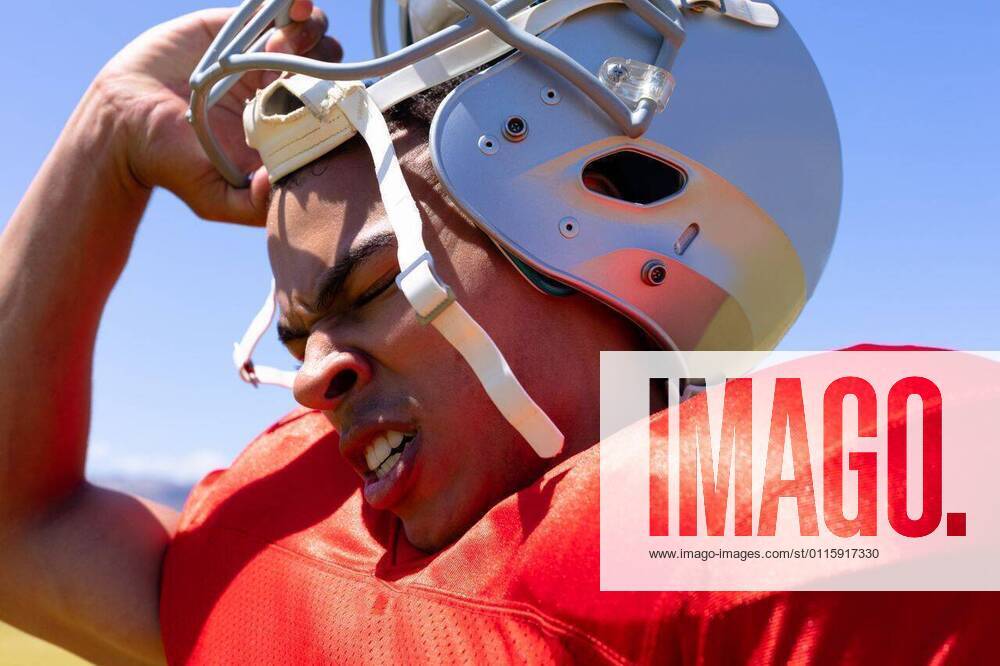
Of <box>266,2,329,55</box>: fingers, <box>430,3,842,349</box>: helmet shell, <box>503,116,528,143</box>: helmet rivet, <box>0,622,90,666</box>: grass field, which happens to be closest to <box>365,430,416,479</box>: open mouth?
<box>430,3,842,349</box>: helmet shell

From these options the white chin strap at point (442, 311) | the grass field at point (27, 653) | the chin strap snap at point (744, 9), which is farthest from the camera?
the grass field at point (27, 653)

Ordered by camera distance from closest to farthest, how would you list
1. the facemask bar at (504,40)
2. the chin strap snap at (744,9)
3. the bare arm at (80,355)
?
the facemask bar at (504,40) → the chin strap snap at (744,9) → the bare arm at (80,355)

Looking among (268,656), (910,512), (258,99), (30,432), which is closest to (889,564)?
(910,512)

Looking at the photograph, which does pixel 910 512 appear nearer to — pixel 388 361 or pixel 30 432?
pixel 388 361

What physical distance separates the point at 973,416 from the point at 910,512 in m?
0.10

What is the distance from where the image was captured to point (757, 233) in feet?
4.64

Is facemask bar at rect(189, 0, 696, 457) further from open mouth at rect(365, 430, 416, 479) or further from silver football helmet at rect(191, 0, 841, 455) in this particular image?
open mouth at rect(365, 430, 416, 479)

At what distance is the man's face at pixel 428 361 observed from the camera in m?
1.31

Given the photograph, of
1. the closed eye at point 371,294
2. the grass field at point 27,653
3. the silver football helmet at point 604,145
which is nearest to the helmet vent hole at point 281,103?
the silver football helmet at point 604,145

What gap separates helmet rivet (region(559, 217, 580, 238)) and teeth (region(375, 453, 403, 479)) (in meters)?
0.33

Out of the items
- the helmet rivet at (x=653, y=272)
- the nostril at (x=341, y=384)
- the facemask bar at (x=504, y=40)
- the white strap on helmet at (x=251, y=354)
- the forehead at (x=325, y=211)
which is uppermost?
the facemask bar at (x=504, y=40)

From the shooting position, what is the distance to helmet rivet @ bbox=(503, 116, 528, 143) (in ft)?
4.32

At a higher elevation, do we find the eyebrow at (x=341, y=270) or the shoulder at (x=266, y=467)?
the eyebrow at (x=341, y=270)

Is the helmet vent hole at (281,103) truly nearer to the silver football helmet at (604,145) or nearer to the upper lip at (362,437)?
the silver football helmet at (604,145)
